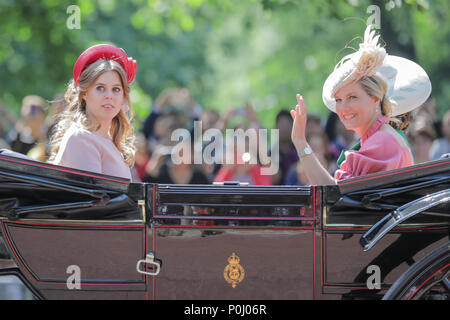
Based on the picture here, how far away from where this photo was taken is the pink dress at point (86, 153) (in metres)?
2.94

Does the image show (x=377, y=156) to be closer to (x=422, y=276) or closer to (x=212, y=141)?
(x=422, y=276)

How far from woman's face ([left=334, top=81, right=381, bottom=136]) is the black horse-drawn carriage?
48 cm

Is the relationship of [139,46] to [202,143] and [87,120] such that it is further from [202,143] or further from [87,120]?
[87,120]

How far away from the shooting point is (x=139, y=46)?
17.3 metres

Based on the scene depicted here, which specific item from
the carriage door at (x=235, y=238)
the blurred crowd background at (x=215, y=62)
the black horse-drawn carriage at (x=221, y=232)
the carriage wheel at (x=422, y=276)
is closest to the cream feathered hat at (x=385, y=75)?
the blurred crowd background at (x=215, y=62)

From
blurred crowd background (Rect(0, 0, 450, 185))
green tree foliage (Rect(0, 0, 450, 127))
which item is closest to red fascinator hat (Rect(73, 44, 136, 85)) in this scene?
blurred crowd background (Rect(0, 0, 450, 185))

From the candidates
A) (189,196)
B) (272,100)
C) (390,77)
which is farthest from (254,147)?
(272,100)

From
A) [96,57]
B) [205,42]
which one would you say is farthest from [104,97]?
[205,42]

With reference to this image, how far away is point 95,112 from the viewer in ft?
10.4

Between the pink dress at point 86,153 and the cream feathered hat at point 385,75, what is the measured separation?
43.6 inches

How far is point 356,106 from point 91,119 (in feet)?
4.22
